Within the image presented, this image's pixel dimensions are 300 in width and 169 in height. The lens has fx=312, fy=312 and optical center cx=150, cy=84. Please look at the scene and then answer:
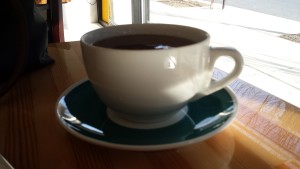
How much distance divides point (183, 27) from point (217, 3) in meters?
3.39

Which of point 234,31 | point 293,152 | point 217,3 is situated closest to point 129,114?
point 293,152

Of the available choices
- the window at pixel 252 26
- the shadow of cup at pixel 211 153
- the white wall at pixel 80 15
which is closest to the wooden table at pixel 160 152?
the shadow of cup at pixel 211 153

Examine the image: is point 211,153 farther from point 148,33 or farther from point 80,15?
point 80,15

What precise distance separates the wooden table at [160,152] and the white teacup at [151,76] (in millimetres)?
34

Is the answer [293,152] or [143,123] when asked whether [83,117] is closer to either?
[143,123]

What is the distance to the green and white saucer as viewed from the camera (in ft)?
0.80

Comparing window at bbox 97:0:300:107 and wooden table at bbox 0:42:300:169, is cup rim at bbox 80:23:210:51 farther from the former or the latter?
window at bbox 97:0:300:107

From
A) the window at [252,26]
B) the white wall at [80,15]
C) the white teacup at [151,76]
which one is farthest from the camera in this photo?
the white wall at [80,15]

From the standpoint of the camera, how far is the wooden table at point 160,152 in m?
0.25

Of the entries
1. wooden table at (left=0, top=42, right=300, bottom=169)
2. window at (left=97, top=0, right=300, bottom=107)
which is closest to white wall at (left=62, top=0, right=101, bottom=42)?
window at (left=97, top=0, right=300, bottom=107)

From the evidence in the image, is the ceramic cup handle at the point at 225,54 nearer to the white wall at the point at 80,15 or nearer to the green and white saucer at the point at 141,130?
the green and white saucer at the point at 141,130

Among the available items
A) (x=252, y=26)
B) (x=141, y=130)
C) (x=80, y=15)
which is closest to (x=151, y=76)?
(x=141, y=130)

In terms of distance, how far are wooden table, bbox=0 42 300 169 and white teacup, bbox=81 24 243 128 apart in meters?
0.03

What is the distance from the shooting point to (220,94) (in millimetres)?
326
